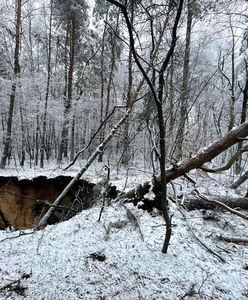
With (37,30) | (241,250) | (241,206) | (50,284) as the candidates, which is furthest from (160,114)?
(37,30)

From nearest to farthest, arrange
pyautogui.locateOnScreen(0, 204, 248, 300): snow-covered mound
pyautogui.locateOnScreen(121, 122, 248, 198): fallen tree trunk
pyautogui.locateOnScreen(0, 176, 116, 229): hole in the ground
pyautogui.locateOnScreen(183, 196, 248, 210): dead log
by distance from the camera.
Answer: pyautogui.locateOnScreen(0, 204, 248, 300): snow-covered mound, pyautogui.locateOnScreen(121, 122, 248, 198): fallen tree trunk, pyautogui.locateOnScreen(183, 196, 248, 210): dead log, pyautogui.locateOnScreen(0, 176, 116, 229): hole in the ground

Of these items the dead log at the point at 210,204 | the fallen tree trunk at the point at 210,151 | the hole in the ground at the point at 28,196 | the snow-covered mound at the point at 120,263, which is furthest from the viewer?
the hole in the ground at the point at 28,196

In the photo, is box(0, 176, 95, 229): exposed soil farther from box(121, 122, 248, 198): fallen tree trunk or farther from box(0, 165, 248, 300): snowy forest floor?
box(121, 122, 248, 198): fallen tree trunk

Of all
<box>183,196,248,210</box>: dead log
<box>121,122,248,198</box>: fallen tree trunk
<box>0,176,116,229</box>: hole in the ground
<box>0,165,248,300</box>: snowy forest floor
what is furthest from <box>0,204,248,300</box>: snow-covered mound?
<box>0,176,116,229</box>: hole in the ground

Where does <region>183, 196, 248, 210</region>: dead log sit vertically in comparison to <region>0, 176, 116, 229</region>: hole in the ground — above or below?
above

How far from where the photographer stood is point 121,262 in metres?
2.49

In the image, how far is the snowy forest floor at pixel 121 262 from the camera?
2.11 m

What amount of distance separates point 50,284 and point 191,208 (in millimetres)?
2676

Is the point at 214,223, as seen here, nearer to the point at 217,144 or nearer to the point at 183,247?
the point at 183,247

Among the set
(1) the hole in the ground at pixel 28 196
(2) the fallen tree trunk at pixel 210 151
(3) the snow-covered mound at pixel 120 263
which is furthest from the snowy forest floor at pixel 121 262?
(1) the hole in the ground at pixel 28 196

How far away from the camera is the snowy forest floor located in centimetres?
211

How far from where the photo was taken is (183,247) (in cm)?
276

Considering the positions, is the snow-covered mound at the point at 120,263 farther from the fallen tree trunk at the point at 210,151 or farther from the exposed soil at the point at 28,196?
the exposed soil at the point at 28,196

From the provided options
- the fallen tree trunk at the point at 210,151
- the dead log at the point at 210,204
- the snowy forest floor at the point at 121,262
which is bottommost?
the snowy forest floor at the point at 121,262
